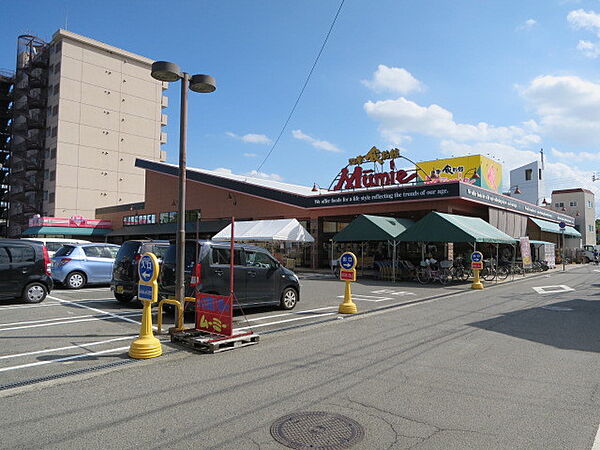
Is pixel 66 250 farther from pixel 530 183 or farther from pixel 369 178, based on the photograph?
pixel 530 183

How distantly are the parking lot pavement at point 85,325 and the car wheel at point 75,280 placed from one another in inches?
11.5

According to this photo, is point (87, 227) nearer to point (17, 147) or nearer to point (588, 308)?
point (17, 147)

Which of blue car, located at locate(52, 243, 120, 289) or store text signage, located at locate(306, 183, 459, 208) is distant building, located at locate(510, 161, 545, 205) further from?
blue car, located at locate(52, 243, 120, 289)

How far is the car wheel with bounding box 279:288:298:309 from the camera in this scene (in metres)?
10.8

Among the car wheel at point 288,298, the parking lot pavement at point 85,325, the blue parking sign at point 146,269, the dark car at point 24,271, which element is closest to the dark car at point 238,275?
the car wheel at point 288,298

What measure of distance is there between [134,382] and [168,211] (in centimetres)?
3770

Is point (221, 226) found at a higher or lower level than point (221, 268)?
higher

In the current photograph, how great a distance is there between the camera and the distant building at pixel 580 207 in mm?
60731

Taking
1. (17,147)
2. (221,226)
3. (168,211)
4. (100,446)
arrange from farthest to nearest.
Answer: (17,147) < (168,211) < (221,226) < (100,446)

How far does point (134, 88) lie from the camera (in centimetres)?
6025

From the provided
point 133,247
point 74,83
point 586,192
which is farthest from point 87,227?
point 586,192

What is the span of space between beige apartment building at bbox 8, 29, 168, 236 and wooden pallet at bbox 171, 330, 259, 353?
175ft

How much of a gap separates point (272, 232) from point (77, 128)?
40768mm

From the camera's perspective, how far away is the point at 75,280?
1498 centimetres
